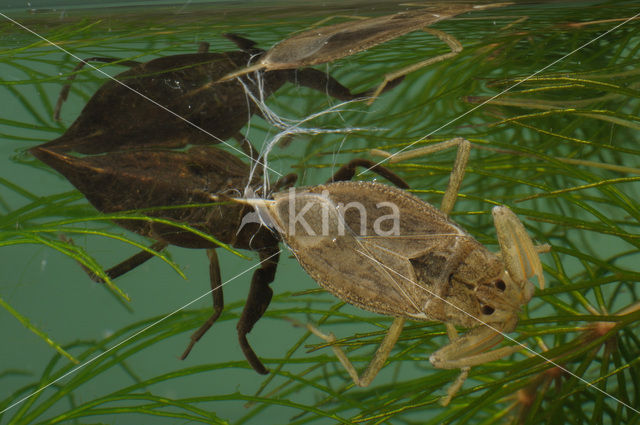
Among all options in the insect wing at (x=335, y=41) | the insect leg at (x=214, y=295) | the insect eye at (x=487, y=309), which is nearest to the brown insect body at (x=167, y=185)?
the insect leg at (x=214, y=295)

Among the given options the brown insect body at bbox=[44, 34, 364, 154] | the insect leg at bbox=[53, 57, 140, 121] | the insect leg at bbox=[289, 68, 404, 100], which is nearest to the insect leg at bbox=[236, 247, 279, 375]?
the brown insect body at bbox=[44, 34, 364, 154]

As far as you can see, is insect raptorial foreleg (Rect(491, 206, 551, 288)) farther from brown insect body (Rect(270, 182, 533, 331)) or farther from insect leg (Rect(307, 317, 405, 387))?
insect leg (Rect(307, 317, 405, 387))

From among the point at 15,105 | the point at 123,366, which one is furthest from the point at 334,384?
Answer: the point at 15,105

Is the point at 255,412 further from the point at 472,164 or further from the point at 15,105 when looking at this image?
the point at 15,105

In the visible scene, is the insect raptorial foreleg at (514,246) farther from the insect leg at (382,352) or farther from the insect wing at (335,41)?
the insect wing at (335,41)

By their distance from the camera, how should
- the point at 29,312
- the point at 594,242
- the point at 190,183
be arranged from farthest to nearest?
the point at 594,242, the point at 29,312, the point at 190,183

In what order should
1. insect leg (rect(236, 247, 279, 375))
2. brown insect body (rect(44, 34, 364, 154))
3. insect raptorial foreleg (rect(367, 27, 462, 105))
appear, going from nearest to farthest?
brown insect body (rect(44, 34, 364, 154)), insect leg (rect(236, 247, 279, 375)), insect raptorial foreleg (rect(367, 27, 462, 105))
